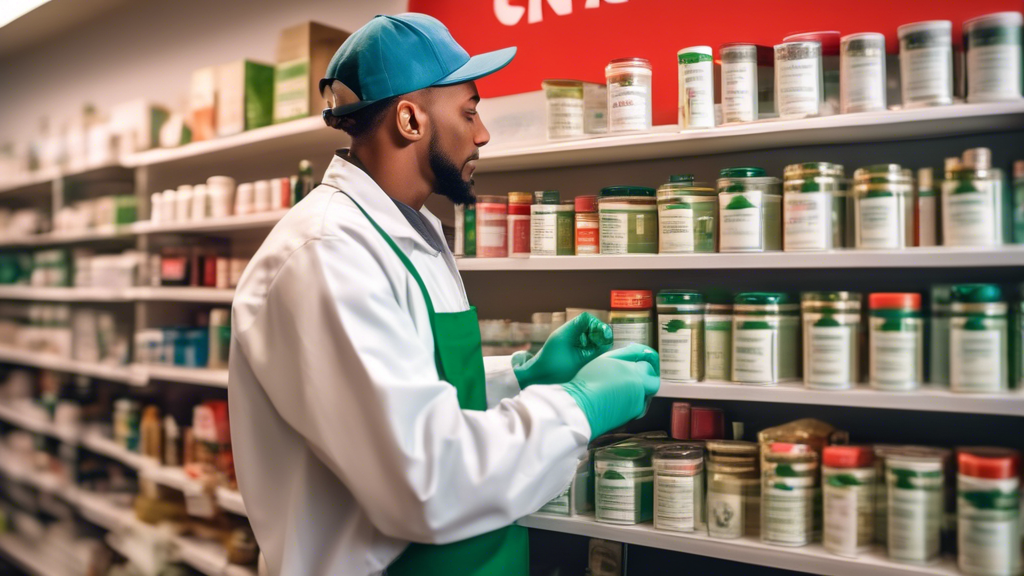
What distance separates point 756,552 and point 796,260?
757mm

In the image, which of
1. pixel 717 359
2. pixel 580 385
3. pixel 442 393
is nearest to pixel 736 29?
pixel 717 359

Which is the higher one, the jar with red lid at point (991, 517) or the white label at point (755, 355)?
the white label at point (755, 355)

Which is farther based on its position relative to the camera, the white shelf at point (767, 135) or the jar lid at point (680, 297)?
the jar lid at point (680, 297)

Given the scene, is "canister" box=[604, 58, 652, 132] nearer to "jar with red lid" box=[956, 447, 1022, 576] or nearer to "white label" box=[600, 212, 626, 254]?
"white label" box=[600, 212, 626, 254]

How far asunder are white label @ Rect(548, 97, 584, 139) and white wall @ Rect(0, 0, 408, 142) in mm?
1201

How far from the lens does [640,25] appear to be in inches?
103

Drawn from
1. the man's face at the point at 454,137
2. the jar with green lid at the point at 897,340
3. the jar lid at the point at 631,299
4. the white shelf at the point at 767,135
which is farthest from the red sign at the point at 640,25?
the man's face at the point at 454,137

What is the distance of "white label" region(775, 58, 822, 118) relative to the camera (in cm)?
200

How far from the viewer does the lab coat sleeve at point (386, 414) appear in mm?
1364

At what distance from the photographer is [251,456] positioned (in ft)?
5.39

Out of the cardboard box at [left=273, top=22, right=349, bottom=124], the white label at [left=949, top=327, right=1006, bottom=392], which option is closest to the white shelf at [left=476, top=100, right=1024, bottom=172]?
the white label at [left=949, top=327, right=1006, bottom=392]

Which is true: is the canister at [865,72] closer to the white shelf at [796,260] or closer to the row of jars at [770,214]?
the row of jars at [770,214]

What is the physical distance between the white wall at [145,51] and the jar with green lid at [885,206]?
6.94 feet

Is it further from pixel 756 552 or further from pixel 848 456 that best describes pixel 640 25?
pixel 756 552
